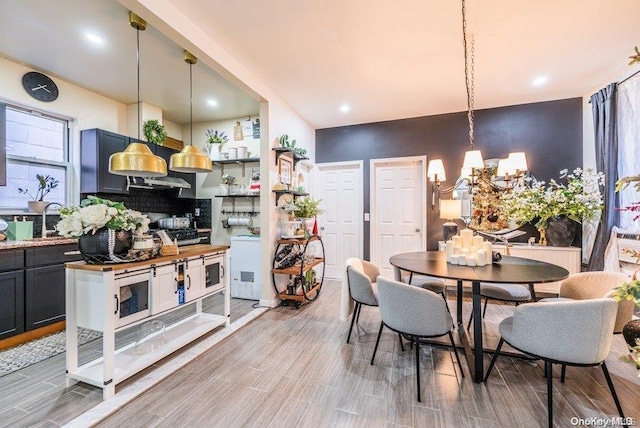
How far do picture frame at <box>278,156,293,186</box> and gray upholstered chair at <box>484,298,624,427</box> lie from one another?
3.05 meters

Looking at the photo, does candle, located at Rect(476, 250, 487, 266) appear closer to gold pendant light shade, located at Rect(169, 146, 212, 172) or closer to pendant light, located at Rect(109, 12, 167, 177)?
gold pendant light shade, located at Rect(169, 146, 212, 172)

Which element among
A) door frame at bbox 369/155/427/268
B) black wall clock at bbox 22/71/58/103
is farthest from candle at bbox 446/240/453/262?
black wall clock at bbox 22/71/58/103

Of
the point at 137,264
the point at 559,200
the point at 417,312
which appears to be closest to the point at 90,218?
the point at 137,264

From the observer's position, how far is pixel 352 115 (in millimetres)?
4543

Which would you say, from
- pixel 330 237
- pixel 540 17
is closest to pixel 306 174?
pixel 330 237

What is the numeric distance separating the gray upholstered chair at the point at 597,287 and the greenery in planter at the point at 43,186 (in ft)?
18.0

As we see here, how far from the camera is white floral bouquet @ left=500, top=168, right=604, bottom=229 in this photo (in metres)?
3.40

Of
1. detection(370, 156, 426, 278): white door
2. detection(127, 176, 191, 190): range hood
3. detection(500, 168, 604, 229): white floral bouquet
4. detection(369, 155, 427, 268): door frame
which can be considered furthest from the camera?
detection(370, 156, 426, 278): white door

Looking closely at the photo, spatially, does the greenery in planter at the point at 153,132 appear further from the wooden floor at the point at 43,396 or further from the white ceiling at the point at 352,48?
the wooden floor at the point at 43,396

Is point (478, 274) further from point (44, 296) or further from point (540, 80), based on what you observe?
point (44, 296)

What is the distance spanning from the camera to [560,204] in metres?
3.54

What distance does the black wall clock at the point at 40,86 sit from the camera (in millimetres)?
3131

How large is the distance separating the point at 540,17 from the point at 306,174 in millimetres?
3540

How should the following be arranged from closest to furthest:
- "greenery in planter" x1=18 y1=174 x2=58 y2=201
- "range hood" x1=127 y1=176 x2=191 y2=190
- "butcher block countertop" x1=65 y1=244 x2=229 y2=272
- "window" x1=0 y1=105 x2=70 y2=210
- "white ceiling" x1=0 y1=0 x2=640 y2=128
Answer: "butcher block countertop" x1=65 y1=244 x2=229 y2=272, "white ceiling" x1=0 y1=0 x2=640 y2=128, "window" x1=0 y1=105 x2=70 y2=210, "greenery in planter" x1=18 y1=174 x2=58 y2=201, "range hood" x1=127 y1=176 x2=191 y2=190
